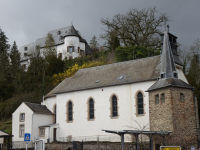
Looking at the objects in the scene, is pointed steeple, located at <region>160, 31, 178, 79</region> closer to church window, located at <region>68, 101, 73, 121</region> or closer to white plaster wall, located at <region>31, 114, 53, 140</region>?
church window, located at <region>68, 101, 73, 121</region>

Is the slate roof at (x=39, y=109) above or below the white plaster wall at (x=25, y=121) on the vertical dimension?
above

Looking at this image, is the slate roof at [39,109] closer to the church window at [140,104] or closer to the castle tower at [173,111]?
the church window at [140,104]

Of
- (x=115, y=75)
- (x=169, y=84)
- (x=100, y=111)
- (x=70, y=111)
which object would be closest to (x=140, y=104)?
(x=100, y=111)

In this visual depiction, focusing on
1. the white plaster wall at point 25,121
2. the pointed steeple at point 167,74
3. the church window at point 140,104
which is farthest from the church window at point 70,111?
the pointed steeple at point 167,74

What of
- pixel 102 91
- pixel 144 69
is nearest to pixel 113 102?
pixel 102 91

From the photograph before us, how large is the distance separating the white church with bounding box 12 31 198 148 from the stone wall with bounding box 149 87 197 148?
462 millimetres

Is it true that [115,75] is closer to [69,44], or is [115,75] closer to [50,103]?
[50,103]

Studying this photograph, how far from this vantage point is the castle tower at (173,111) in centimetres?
2422

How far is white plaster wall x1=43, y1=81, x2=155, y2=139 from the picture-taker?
30.0 meters

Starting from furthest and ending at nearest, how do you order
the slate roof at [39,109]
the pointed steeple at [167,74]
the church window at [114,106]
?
the slate roof at [39,109]
the church window at [114,106]
the pointed steeple at [167,74]

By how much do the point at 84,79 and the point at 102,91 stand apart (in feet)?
14.3

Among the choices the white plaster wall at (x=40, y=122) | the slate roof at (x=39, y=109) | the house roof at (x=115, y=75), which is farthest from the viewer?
the slate roof at (x=39, y=109)

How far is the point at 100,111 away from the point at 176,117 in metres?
10.3

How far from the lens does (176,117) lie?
24562mm
